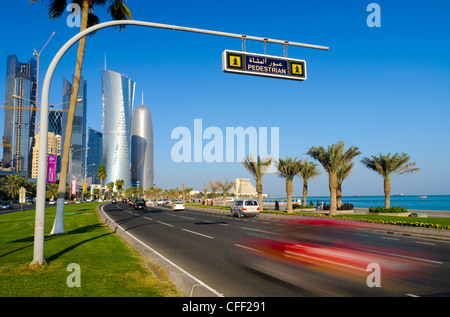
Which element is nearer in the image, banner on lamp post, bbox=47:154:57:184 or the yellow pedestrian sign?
the yellow pedestrian sign

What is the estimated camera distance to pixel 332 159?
35.8 meters

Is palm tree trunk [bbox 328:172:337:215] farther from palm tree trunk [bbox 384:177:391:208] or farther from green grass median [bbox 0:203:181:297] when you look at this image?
green grass median [bbox 0:203:181:297]

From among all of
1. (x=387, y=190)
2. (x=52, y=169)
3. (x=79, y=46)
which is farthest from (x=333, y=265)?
(x=387, y=190)

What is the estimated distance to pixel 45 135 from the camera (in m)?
9.88

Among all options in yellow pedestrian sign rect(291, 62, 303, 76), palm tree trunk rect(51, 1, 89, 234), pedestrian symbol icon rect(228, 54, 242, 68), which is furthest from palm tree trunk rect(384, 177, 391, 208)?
palm tree trunk rect(51, 1, 89, 234)

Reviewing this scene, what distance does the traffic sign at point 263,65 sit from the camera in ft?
38.9

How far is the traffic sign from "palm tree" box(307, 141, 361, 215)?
80.9 feet

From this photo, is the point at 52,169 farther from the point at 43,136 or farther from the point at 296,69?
the point at 296,69

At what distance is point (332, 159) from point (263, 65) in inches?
1015

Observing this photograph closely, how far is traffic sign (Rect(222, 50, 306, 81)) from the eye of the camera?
38.9 feet

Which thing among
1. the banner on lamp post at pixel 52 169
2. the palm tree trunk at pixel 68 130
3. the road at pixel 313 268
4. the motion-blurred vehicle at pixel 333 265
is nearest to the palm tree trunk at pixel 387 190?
the road at pixel 313 268

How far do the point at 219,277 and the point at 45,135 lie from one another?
6.58 m

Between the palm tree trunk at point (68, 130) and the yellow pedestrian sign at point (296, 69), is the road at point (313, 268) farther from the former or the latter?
the yellow pedestrian sign at point (296, 69)

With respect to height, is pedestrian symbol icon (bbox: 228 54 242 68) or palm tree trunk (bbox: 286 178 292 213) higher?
pedestrian symbol icon (bbox: 228 54 242 68)
